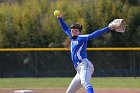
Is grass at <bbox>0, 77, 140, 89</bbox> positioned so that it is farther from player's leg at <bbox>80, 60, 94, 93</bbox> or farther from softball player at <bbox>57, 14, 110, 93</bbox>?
player's leg at <bbox>80, 60, 94, 93</bbox>

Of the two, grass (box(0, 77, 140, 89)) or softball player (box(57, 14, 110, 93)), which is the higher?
softball player (box(57, 14, 110, 93))

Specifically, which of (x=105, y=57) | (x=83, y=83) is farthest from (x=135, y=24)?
(x=83, y=83)

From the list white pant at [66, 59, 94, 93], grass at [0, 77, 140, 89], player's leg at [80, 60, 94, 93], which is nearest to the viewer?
player's leg at [80, 60, 94, 93]

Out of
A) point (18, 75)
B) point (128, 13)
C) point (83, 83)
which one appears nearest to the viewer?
point (83, 83)

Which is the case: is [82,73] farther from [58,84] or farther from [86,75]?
[58,84]

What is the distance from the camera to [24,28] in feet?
100

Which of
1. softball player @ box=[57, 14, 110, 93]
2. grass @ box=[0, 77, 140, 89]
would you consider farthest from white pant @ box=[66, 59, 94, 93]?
grass @ box=[0, 77, 140, 89]

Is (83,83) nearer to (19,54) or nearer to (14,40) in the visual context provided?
(19,54)

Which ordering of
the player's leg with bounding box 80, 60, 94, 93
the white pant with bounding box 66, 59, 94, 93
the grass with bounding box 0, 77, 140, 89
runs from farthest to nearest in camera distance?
1. the grass with bounding box 0, 77, 140, 89
2. the white pant with bounding box 66, 59, 94, 93
3. the player's leg with bounding box 80, 60, 94, 93

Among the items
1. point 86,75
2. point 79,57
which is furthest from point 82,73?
point 79,57

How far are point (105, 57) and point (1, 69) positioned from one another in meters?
5.34

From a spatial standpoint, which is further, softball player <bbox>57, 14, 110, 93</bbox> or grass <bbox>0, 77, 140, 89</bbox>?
grass <bbox>0, 77, 140, 89</bbox>

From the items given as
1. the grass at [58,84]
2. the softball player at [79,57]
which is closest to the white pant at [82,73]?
the softball player at [79,57]

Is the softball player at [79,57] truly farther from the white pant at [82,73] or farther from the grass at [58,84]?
the grass at [58,84]
